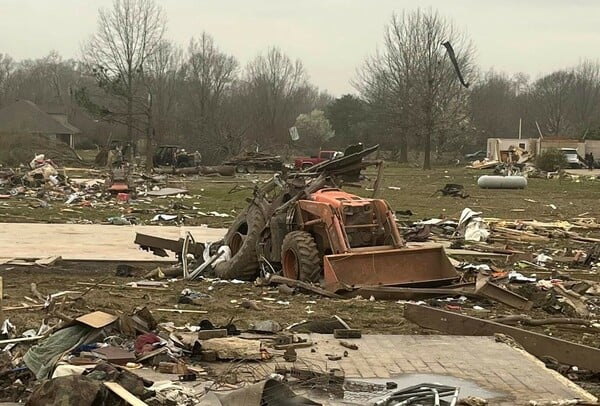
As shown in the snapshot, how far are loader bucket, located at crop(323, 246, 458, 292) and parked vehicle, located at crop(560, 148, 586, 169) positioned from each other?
4856 centimetres

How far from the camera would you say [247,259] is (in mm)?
13875

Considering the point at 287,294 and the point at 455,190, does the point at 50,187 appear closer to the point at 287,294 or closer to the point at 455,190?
the point at 455,190

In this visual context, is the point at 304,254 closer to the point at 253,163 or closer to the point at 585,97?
the point at 253,163

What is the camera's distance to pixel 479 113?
93.9 meters

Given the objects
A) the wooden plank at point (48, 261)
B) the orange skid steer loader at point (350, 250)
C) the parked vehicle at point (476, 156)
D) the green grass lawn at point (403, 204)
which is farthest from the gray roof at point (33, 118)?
the orange skid steer loader at point (350, 250)

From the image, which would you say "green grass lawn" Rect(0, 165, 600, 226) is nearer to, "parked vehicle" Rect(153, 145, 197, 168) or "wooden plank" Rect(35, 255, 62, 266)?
"wooden plank" Rect(35, 255, 62, 266)

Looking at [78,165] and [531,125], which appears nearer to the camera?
[78,165]

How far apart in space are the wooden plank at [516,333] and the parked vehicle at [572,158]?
5174cm

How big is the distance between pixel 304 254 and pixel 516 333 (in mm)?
4470

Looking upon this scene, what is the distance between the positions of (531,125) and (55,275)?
91.6m

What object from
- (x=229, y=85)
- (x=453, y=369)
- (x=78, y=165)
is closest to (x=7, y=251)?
(x=453, y=369)

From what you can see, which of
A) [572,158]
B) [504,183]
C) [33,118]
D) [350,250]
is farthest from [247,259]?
[33,118]

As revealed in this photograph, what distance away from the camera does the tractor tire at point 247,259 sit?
547 inches

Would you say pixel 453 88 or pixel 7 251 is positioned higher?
pixel 453 88
